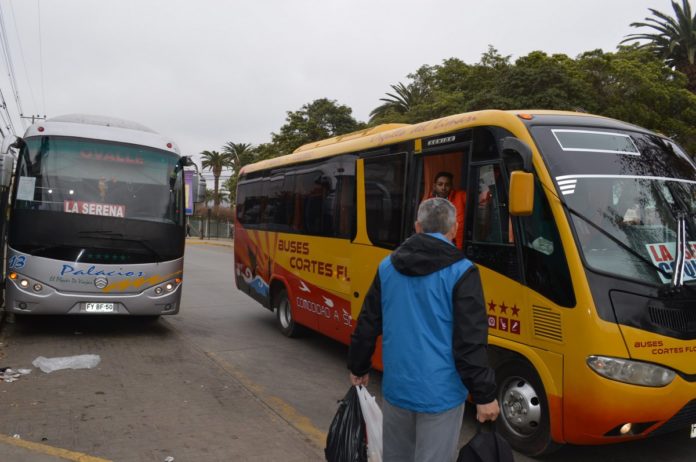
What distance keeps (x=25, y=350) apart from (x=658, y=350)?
7.08m

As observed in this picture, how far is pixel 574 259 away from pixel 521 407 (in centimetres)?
124

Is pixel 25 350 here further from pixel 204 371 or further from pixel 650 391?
pixel 650 391

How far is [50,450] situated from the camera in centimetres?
411

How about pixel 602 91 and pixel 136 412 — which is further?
pixel 602 91

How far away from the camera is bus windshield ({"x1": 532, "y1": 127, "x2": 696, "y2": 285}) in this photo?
3.96 metres

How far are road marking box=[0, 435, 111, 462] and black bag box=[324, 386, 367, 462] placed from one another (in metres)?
1.92

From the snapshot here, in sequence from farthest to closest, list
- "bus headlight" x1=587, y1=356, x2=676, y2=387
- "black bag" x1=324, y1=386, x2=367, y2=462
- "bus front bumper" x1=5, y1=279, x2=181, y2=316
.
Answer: "bus front bumper" x1=5, y1=279, x2=181, y2=316
"bus headlight" x1=587, y1=356, x2=676, y2=387
"black bag" x1=324, y1=386, x2=367, y2=462

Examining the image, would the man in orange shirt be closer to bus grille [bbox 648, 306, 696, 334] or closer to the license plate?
bus grille [bbox 648, 306, 696, 334]

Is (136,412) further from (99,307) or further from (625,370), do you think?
(625,370)

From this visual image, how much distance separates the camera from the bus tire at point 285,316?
8586 millimetres

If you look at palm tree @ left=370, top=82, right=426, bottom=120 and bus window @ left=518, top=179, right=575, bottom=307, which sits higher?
palm tree @ left=370, top=82, right=426, bottom=120

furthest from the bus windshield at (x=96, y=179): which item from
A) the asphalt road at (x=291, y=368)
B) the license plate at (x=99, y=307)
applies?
the asphalt road at (x=291, y=368)

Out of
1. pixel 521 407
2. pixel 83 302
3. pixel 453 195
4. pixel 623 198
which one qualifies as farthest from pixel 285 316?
pixel 623 198

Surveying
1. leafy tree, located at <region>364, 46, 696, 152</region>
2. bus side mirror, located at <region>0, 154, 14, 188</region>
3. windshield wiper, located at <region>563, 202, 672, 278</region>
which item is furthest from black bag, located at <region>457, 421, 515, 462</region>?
leafy tree, located at <region>364, 46, 696, 152</region>
